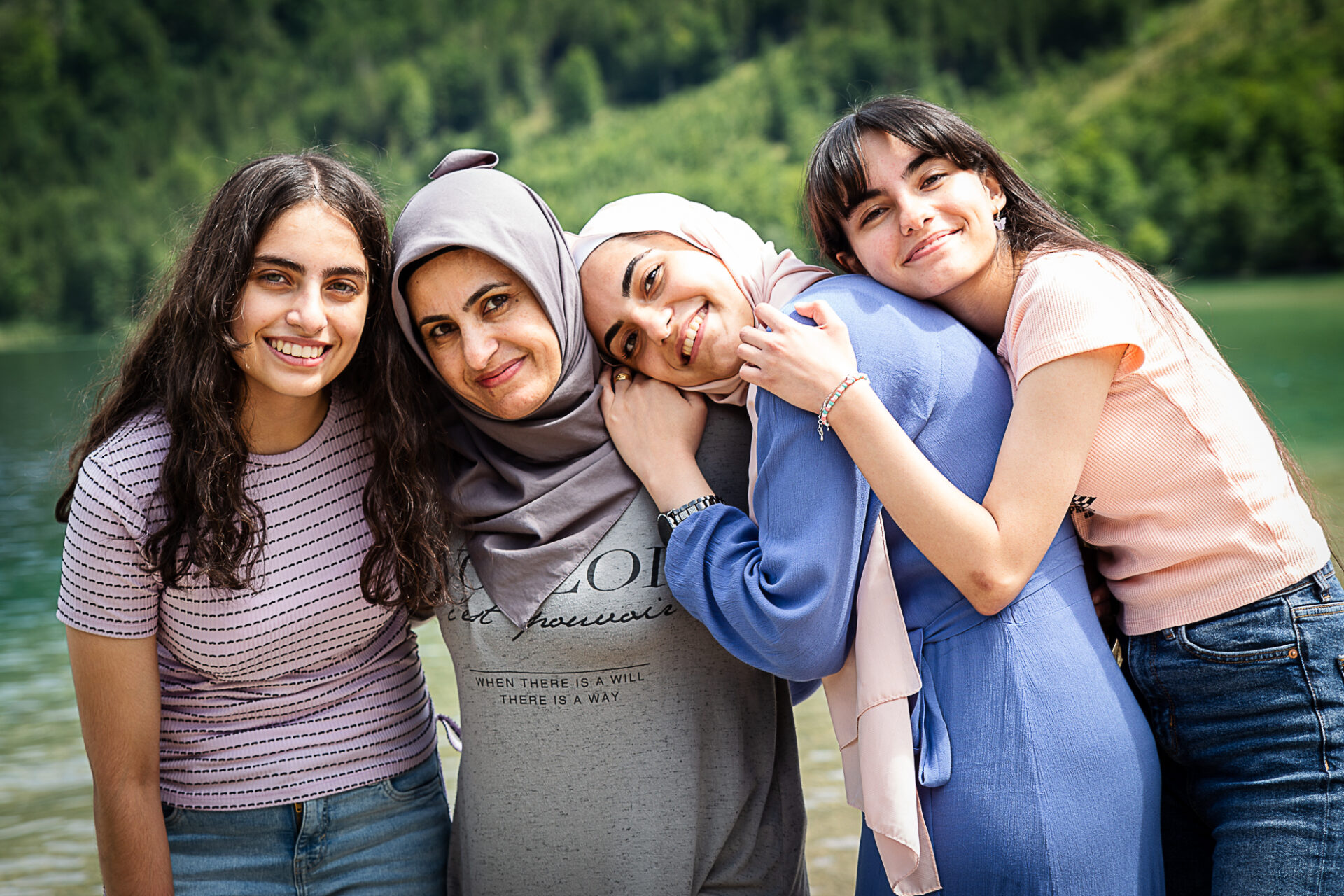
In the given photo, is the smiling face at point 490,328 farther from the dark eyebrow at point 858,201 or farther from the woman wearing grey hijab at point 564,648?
the dark eyebrow at point 858,201

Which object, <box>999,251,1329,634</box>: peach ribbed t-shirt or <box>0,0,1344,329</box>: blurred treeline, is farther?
A: <box>0,0,1344,329</box>: blurred treeline

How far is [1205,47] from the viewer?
75188 millimetres

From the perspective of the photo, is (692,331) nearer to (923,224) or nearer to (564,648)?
(923,224)

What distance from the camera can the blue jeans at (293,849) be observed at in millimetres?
2477

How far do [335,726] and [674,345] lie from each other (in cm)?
123

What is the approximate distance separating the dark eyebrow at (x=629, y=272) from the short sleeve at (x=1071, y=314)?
0.89 m

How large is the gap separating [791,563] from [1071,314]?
2.31ft

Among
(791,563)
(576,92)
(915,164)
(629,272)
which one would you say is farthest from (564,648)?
(576,92)

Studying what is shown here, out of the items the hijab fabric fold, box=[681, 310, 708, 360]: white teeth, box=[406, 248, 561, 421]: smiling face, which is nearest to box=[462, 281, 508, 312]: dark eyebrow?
box=[406, 248, 561, 421]: smiling face

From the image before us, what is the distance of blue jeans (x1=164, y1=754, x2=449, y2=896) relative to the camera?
8.13 feet

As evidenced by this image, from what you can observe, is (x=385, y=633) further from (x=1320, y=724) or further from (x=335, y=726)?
(x=1320, y=724)

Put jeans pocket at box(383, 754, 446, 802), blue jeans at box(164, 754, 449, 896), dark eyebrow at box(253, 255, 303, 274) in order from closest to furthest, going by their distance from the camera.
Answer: dark eyebrow at box(253, 255, 303, 274) → blue jeans at box(164, 754, 449, 896) → jeans pocket at box(383, 754, 446, 802)

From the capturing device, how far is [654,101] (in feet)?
309

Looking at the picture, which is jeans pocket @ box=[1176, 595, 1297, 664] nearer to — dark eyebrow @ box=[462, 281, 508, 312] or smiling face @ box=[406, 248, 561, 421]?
smiling face @ box=[406, 248, 561, 421]
